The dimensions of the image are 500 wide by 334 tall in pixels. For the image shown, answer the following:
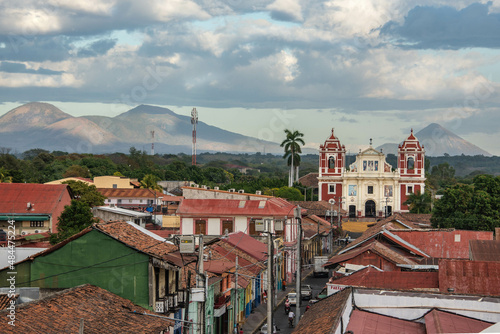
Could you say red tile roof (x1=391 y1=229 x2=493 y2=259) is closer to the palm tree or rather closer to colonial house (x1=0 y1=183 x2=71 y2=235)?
colonial house (x1=0 y1=183 x2=71 y2=235)

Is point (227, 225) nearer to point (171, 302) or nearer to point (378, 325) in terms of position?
point (171, 302)

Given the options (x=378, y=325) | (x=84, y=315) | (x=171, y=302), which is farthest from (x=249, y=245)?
(x=84, y=315)

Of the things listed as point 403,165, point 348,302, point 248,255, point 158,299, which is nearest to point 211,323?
point 158,299

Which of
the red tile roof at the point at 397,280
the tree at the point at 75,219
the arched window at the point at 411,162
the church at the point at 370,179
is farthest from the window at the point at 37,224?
the arched window at the point at 411,162

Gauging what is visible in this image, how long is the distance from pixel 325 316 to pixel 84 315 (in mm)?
6468

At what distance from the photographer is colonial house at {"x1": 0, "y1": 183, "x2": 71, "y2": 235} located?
55438 millimetres

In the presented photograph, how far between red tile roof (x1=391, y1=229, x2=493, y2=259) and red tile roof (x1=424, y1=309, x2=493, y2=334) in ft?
60.1

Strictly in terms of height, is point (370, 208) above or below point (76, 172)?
below

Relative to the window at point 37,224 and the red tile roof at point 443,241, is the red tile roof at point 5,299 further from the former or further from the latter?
the window at point 37,224

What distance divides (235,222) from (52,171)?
80.6 meters

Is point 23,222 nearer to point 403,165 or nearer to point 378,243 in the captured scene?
point 378,243

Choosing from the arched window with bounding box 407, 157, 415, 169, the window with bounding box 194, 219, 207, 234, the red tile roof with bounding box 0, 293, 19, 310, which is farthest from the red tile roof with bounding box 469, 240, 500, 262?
the arched window with bounding box 407, 157, 415, 169

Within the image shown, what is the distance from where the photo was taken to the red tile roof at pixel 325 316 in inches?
712

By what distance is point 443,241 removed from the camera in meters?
38.7
